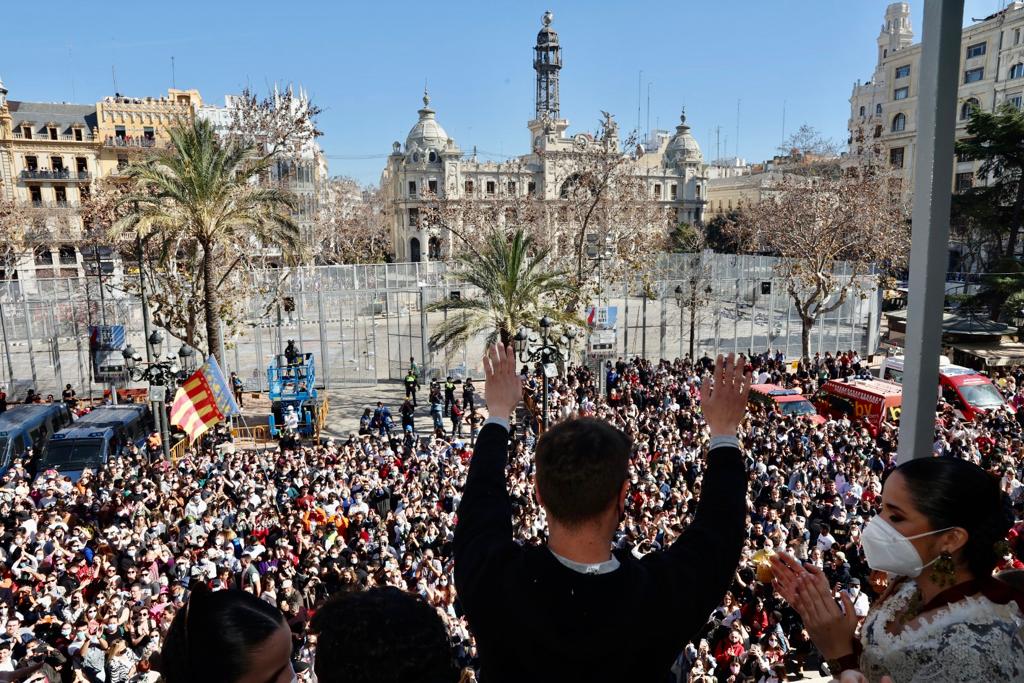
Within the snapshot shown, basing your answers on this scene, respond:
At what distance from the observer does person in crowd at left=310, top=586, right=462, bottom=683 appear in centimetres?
157

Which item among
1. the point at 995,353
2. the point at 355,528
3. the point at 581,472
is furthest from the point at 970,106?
the point at 581,472

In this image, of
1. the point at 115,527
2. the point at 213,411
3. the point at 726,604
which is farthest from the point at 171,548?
the point at 726,604

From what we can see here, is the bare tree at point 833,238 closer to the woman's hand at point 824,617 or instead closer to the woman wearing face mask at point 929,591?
the woman wearing face mask at point 929,591

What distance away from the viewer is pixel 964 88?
40.1 metres

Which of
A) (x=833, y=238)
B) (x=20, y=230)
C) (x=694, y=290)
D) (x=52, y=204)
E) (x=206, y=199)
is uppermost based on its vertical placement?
(x=52, y=204)

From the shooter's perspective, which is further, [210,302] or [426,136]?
[426,136]

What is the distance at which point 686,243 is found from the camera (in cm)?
6131

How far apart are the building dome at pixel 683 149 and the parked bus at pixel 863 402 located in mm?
73983

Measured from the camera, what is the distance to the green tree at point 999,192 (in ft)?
77.2

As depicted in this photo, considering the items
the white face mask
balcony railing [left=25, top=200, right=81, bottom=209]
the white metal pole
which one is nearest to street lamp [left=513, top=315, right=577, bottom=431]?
the white metal pole

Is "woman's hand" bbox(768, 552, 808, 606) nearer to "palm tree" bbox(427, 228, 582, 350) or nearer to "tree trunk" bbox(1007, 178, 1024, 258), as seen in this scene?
"palm tree" bbox(427, 228, 582, 350)

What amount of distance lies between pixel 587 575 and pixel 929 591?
1098 millimetres

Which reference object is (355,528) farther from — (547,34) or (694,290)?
(547,34)

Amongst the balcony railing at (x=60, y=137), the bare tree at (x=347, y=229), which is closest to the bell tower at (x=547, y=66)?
the bare tree at (x=347, y=229)
